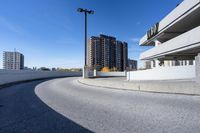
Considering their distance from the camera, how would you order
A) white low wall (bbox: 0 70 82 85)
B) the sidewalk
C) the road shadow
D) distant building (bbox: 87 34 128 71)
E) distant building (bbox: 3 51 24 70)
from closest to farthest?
the road shadow, the sidewalk, white low wall (bbox: 0 70 82 85), distant building (bbox: 3 51 24 70), distant building (bbox: 87 34 128 71)

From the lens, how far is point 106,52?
10100cm

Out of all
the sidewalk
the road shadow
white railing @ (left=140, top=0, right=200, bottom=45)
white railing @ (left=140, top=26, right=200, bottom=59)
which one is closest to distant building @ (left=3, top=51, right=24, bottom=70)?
white railing @ (left=140, top=26, right=200, bottom=59)

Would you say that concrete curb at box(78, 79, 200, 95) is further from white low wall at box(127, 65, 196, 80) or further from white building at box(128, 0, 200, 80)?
white low wall at box(127, 65, 196, 80)

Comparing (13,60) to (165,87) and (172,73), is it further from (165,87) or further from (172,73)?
(165,87)

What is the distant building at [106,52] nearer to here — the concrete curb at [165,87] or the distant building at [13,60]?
the distant building at [13,60]

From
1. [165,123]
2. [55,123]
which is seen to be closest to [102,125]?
[55,123]

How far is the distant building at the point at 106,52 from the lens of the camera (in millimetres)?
97000

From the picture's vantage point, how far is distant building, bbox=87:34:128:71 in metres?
97.0

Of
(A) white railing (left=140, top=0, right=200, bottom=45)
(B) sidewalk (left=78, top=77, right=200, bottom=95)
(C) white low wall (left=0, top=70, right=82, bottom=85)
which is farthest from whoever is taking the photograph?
(C) white low wall (left=0, top=70, right=82, bottom=85)

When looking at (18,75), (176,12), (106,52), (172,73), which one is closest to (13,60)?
(106,52)

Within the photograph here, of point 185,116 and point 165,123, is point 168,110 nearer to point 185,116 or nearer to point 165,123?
point 185,116

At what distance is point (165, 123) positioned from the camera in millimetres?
5395

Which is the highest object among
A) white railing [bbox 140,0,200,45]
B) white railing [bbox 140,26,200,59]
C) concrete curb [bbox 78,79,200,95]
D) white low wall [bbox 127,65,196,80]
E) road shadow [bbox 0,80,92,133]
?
white railing [bbox 140,0,200,45]

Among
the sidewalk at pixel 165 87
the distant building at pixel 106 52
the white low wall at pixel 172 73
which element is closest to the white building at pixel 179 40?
the white low wall at pixel 172 73
